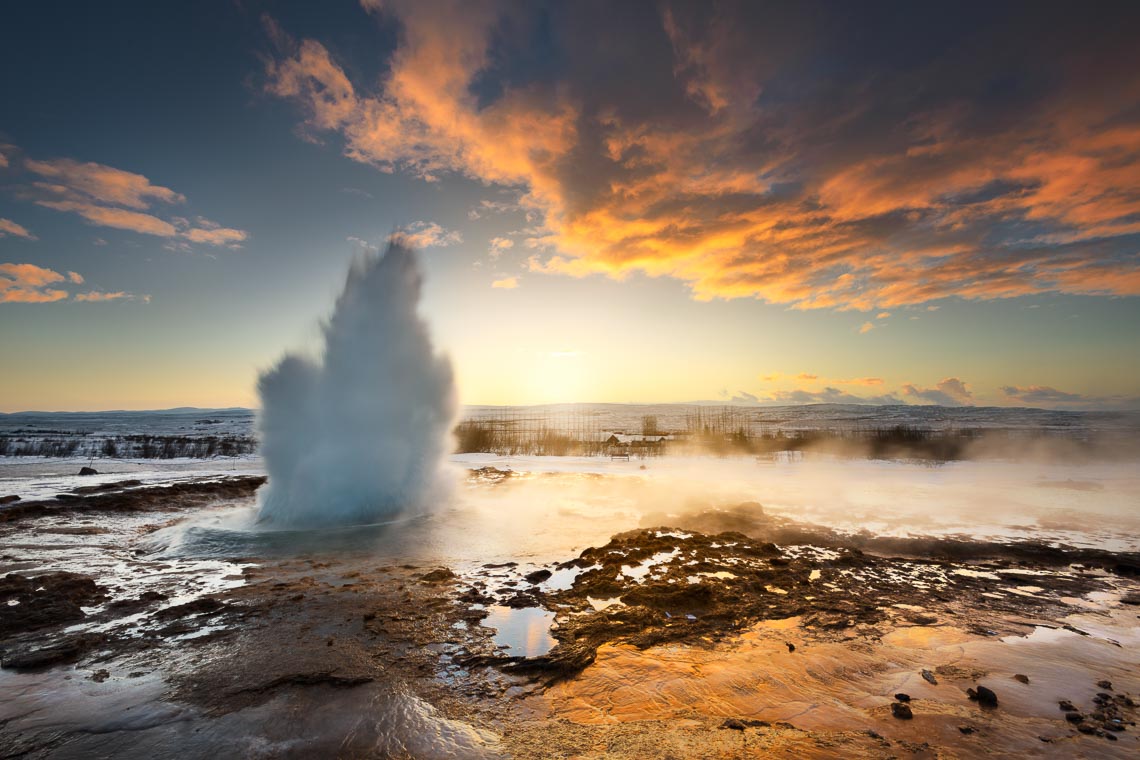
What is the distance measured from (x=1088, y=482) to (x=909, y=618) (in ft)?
82.2

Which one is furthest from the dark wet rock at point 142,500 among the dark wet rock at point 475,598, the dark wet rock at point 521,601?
the dark wet rock at point 521,601

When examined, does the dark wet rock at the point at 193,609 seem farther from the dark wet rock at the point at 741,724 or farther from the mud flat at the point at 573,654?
the dark wet rock at the point at 741,724

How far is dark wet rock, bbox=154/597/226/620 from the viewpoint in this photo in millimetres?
7668

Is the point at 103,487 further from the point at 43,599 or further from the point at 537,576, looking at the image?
the point at 537,576

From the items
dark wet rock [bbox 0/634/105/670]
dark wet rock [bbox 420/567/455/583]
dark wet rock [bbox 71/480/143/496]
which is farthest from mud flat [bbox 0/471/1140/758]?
dark wet rock [bbox 71/480/143/496]

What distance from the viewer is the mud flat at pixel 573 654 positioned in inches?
185

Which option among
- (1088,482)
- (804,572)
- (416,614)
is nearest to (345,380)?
(416,614)

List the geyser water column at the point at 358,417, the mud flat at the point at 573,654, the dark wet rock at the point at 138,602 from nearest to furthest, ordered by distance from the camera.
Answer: the mud flat at the point at 573,654
the dark wet rock at the point at 138,602
the geyser water column at the point at 358,417

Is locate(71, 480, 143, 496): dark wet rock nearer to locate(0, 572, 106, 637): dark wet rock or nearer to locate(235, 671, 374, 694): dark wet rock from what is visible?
locate(0, 572, 106, 637): dark wet rock

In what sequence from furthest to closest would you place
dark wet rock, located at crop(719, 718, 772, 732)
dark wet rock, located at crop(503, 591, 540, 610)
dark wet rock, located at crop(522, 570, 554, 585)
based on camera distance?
dark wet rock, located at crop(522, 570, 554, 585), dark wet rock, located at crop(503, 591, 540, 610), dark wet rock, located at crop(719, 718, 772, 732)

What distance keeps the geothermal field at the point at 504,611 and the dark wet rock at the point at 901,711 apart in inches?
1.5

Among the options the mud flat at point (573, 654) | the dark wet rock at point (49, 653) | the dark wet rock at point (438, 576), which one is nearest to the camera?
the mud flat at point (573, 654)

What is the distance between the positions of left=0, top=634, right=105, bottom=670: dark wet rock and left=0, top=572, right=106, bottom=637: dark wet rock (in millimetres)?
981

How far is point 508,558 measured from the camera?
11461mm
